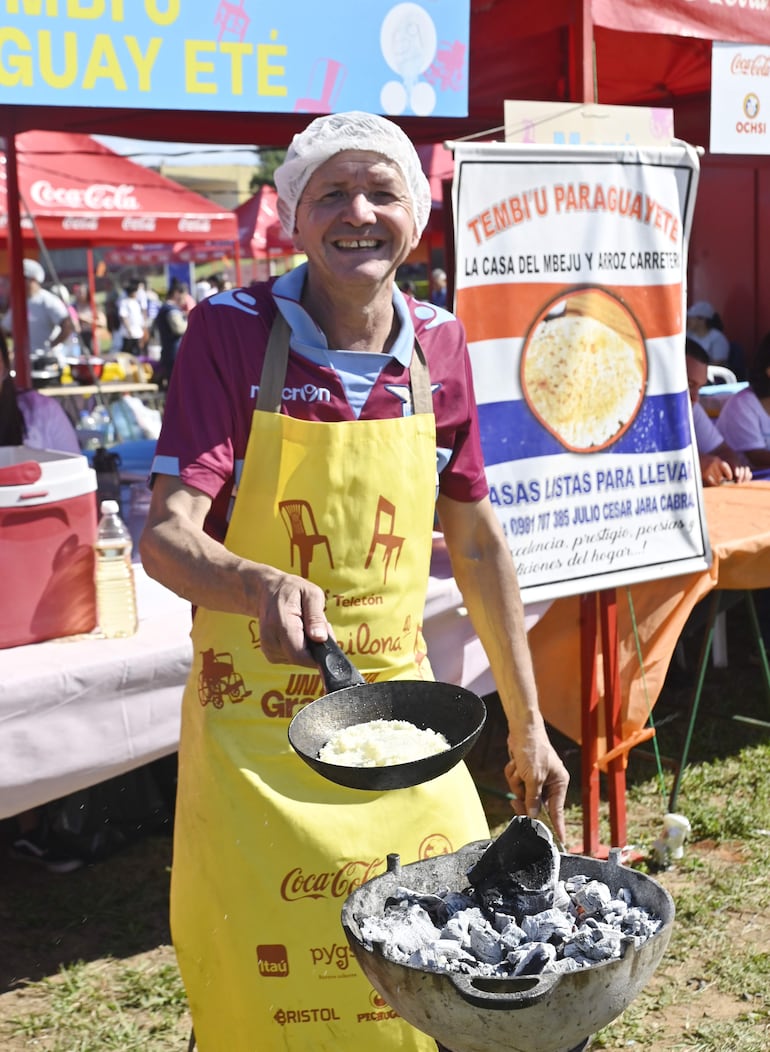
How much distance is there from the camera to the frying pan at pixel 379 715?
1396 mm

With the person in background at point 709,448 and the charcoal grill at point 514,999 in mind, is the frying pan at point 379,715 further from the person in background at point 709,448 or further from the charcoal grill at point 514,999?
the person in background at point 709,448

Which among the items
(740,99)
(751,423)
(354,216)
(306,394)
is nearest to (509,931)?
(306,394)

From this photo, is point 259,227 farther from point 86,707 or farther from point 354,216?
point 354,216

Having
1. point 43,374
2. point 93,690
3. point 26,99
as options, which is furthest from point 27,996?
point 43,374

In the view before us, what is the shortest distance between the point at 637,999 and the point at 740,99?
112 inches

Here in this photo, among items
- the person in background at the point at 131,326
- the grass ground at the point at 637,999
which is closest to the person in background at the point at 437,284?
the person in background at the point at 131,326

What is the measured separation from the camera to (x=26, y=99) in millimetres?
2596

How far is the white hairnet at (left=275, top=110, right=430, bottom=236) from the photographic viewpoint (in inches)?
69.3

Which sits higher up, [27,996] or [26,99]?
[26,99]

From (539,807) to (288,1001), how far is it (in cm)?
54

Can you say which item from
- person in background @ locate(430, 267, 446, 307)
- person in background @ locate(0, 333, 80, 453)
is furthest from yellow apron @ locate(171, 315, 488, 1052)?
person in background @ locate(430, 267, 446, 307)

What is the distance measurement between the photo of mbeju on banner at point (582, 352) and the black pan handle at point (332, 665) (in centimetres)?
172

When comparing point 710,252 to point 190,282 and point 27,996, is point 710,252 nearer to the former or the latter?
point 27,996

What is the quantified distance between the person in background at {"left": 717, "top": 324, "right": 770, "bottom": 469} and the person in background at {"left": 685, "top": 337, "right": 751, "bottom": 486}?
0.25ft
